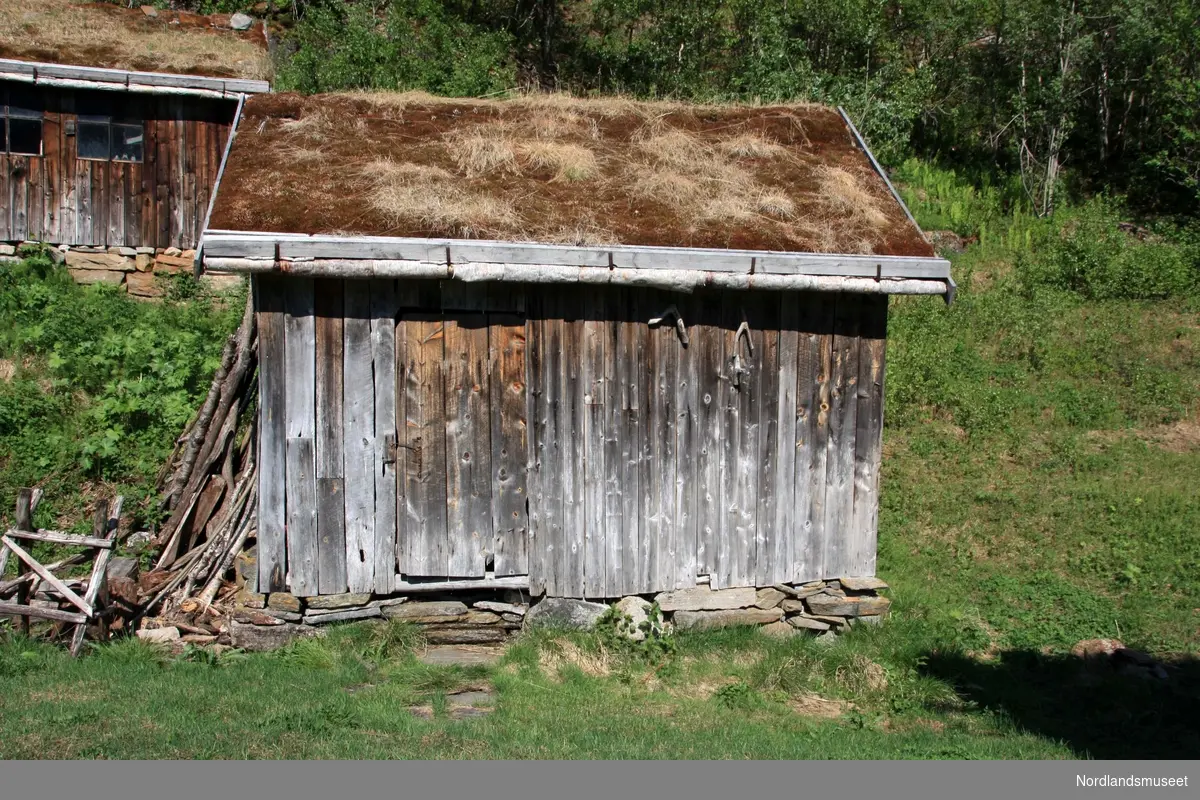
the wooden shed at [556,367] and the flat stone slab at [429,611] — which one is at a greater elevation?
the wooden shed at [556,367]

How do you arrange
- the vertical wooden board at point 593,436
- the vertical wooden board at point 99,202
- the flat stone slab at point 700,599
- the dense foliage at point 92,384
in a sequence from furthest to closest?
1. the vertical wooden board at point 99,202
2. the dense foliage at point 92,384
3. the flat stone slab at point 700,599
4. the vertical wooden board at point 593,436

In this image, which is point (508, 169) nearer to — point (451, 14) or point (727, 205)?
point (727, 205)

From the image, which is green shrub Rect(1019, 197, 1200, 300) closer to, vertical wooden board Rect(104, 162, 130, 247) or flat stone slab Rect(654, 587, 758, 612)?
flat stone slab Rect(654, 587, 758, 612)

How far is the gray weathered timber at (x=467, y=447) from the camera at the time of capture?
8.05m

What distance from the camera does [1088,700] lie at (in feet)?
26.0

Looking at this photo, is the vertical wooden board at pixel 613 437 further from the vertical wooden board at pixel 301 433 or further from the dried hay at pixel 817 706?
the vertical wooden board at pixel 301 433

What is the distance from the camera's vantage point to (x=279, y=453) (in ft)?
25.8

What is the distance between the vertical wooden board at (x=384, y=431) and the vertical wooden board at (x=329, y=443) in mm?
257

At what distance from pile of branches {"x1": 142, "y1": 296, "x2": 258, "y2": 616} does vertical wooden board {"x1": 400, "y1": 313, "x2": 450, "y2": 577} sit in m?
1.81

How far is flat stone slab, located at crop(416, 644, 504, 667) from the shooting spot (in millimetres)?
8016

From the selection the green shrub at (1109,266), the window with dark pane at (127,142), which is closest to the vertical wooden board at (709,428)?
the green shrub at (1109,266)

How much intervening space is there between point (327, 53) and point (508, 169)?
498 inches

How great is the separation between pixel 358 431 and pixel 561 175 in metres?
2.89

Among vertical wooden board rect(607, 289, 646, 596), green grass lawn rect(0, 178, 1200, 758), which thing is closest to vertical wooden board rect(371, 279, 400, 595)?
green grass lawn rect(0, 178, 1200, 758)
